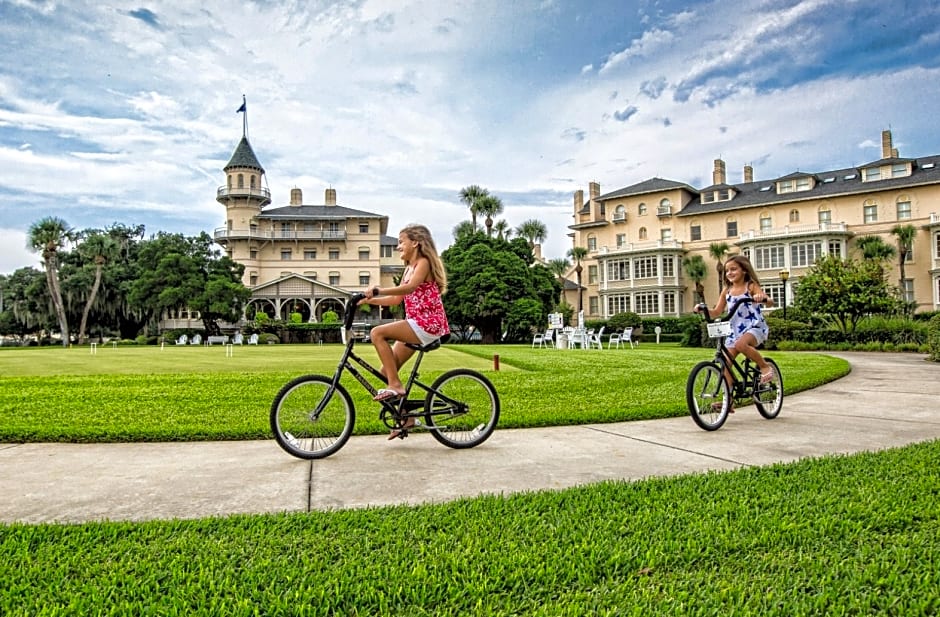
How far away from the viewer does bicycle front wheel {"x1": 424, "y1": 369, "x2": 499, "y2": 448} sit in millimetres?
5359

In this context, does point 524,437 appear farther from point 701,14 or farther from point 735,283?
point 701,14

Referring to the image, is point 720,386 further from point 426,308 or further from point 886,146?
point 886,146

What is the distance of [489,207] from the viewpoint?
52.2 meters

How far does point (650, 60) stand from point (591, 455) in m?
16.3

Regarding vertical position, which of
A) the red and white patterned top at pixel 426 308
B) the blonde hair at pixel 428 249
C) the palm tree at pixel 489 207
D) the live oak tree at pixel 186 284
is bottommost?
the red and white patterned top at pixel 426 308

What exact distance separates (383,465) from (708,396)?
11.4ft

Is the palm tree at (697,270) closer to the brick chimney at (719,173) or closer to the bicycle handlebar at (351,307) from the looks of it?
the brick chimney at (719,173)

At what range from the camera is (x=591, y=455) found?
5.02 m

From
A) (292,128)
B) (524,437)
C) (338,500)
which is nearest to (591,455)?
(524,437)

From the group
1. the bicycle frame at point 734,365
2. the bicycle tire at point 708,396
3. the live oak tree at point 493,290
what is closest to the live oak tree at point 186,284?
the live oak tree at point 493,290

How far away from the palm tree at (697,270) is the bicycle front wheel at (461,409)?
5232 centimetres

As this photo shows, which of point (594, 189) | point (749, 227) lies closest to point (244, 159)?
point (594, 189)

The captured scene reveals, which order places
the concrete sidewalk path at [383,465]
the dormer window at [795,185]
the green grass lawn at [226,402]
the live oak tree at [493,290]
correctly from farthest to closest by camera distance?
the dormer window at [795,185] < the live oak tree at [493,290] < the green grass lawn at [226,402] < the concrete sidewalk path at [383,465]

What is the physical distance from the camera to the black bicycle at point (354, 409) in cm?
499
